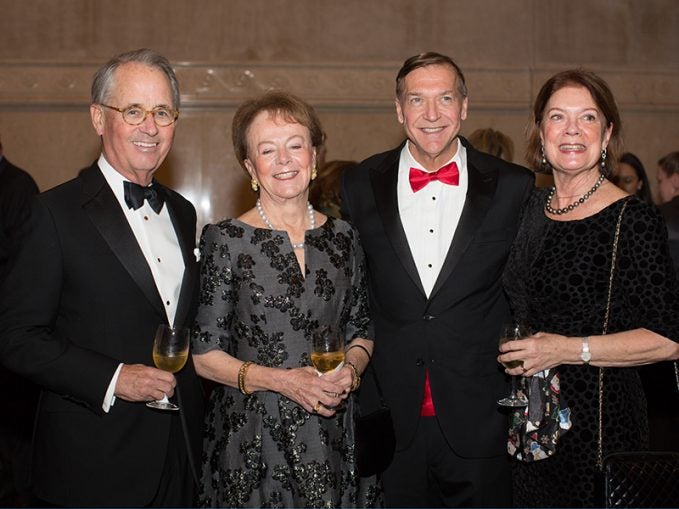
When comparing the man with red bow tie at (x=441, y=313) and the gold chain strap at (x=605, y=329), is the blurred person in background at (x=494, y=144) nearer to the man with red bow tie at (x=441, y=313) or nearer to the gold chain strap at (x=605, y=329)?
the man with red bow tie at (x=441, y=313)

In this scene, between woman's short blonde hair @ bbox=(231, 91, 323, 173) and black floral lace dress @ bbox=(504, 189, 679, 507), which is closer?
black floral lace dress @ bbox=(504, 189, 679, 507)

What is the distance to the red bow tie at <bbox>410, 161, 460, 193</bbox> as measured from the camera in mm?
3271

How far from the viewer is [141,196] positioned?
108 inches

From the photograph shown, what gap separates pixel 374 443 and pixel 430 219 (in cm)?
90

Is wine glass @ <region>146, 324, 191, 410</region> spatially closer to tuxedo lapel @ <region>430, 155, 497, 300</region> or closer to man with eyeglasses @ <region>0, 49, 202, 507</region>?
man with eyeglasses @ <region>0, 49, 202, 507</region>

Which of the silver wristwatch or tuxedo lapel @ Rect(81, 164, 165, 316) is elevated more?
tuxedo lapel @ Rect(81, 164, 165, 316)

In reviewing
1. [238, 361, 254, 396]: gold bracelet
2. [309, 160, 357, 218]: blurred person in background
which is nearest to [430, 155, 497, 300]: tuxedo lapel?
[238, 361, 254, 396]: gold bracelet

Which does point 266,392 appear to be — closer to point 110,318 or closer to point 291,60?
point 110,318

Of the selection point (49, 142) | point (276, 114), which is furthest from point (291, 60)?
point (276, 114)

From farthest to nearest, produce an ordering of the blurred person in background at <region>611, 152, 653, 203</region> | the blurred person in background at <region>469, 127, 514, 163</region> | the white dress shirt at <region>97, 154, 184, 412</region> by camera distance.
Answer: the blurred person in background at <region>611, 152, 653, 203</region> → the blurred person in background at <region>469, 127, 514, 163</region> → the white dress shirt at <region>97, 154, 184, 412</region>

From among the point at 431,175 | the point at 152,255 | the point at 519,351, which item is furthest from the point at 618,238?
the point at 152,255

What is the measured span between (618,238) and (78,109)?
18.4 ft

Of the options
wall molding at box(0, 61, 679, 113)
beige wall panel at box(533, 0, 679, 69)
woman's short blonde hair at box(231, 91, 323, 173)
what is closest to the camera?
woman's short blonde hair at box(231, 91, 323, 173)

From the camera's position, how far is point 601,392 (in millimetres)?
2781
